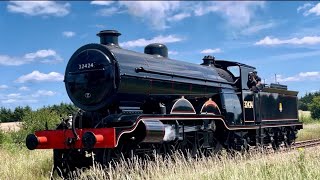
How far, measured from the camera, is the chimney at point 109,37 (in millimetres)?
10344

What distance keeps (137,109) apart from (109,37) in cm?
189

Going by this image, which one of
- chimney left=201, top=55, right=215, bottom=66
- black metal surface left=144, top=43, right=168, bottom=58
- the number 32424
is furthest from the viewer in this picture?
chimney left=201, top=55, right=215, bottom=66

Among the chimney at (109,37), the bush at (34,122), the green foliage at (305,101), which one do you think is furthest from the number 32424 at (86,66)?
the green foliage at (305,101)

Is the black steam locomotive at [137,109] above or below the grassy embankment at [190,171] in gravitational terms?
above

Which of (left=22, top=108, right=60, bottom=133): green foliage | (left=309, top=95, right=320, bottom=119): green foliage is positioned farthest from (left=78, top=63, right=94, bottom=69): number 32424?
(left=309, top=95, right=320, bottom=119): green foliage

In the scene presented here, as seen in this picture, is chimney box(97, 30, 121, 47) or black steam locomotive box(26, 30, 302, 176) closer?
black steam locomotive box(26, 30, 302, 176)

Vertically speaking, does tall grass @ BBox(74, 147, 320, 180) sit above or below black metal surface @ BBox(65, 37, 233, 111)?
below

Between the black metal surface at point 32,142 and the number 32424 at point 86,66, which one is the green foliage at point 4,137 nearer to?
the black metal surface at point 32,142

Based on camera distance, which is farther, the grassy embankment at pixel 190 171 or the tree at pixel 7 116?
the tree at pixel 7 116

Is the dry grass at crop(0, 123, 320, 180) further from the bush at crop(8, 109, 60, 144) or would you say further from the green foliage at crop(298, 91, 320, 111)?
the green foliage at crop(298, 91, 320, 111)

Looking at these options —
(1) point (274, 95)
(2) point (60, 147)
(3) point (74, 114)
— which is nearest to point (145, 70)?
(3) point (74, 114)

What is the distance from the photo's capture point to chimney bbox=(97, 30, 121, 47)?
33.9 feet

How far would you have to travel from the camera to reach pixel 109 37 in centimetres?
1038

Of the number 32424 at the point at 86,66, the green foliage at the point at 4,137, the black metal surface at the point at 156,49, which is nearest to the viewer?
the number 32424 at the point at 86,66
